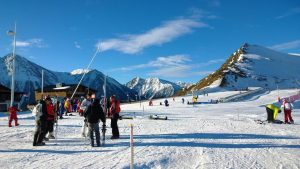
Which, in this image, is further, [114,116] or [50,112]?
[114,116]

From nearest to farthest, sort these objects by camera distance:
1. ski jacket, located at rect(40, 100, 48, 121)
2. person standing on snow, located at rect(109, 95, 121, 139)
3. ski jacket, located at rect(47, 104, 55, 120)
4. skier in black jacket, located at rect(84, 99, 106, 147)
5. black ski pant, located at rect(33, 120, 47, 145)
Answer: skier in black jacket, located at rect(84, 99, 106, 147) < black ski pant, located at rect(33, 120, 47, 145) < ski jacket, located at rect(40, 100, 48, 121) < ski jacket, located at rect(47, 104, 55, 120) < person standing on snow, located at rect(109, 95, 121, 139)

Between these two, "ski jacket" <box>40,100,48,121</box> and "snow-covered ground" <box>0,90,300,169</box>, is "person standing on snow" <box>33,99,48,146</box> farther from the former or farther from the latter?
"snow-covered ground" <box>0,90,300,169</box>

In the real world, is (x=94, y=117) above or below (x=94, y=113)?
below

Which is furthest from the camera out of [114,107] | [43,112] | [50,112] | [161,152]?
[114,107]

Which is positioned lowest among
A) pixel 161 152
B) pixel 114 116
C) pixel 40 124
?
pixel 161 152

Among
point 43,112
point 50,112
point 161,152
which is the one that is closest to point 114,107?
point 50,112

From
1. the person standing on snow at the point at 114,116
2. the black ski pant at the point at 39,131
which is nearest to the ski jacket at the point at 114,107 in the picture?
the person standing on snow at the point at 114,116

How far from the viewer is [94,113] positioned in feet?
43.2

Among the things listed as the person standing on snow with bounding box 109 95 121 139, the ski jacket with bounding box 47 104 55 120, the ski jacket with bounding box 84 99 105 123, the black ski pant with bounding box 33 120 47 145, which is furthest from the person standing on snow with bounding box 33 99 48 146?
the person standing on snow with bounding box 109 95 121 139

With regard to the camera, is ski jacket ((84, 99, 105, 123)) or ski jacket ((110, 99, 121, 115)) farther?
ski jacket ((110, 99, 121, 115))

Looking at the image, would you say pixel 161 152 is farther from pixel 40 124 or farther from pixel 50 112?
pixel 50 112

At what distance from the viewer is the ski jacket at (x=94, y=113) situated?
13.1 metres

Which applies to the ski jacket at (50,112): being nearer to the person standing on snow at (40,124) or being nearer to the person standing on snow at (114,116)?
the person standing on snow at (40,124)

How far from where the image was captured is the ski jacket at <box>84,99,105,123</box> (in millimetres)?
13094
